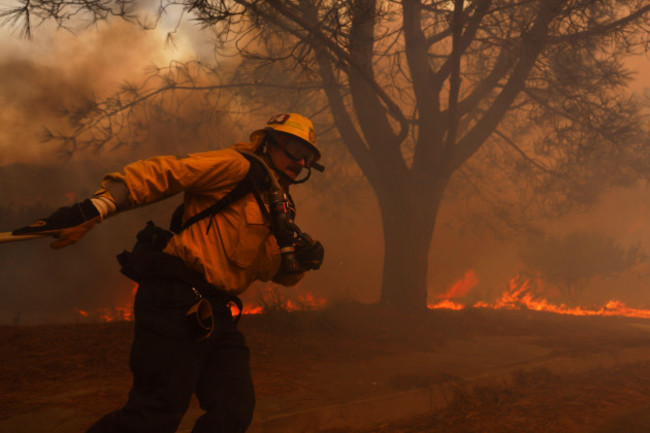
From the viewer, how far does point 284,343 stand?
19.7 feet

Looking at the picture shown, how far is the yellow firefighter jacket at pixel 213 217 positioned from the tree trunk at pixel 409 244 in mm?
7181

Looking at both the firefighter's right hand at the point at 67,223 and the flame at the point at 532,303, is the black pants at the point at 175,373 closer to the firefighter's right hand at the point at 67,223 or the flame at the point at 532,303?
the firefighter's right hand at the point at 67,223

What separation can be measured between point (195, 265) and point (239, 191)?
1.23 ft

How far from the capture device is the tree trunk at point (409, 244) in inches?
370

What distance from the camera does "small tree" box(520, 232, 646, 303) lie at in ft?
68.7

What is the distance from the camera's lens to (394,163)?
931 centimetres

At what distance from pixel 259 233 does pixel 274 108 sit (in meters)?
10.5

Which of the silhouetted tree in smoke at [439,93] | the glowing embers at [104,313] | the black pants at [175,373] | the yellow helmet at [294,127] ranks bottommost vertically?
the glowing embers at [104,313]

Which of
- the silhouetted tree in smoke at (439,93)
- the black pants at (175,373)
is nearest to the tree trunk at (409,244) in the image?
the silhouetted tree in smoke at (439,93)

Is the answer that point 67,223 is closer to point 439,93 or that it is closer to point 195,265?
point 195,265

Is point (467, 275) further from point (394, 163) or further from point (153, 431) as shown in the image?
point (153, 431)

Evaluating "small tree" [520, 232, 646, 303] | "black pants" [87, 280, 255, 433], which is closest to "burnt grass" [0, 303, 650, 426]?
"black pants" [87, 280, 255, 433]

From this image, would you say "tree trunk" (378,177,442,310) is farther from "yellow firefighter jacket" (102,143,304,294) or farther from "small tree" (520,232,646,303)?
"small tree" (520,232,646,303)

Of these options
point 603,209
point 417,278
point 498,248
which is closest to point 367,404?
point 417,278
